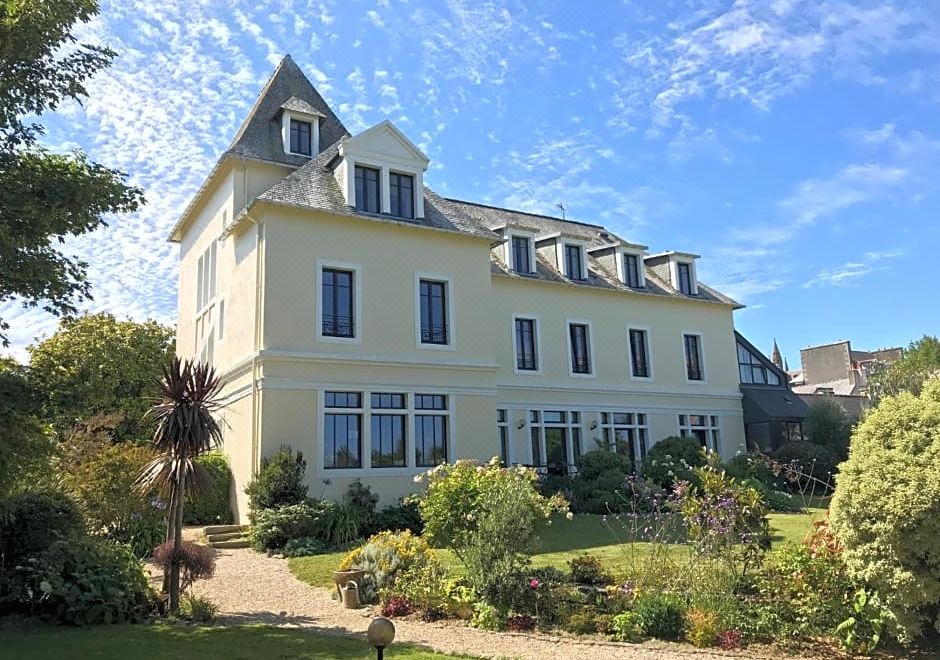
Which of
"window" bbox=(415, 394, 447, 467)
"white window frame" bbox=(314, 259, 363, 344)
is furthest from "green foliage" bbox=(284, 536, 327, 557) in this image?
"white window frame" bbox=(314, 259, 363, 344)

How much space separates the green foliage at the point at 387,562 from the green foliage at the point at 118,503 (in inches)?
208

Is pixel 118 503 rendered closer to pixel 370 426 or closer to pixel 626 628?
pixel 370 426

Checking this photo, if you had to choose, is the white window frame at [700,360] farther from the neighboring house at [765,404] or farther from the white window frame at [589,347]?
the white window frame at [589,347]

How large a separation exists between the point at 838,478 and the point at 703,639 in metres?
2.70

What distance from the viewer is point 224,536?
17016 mm

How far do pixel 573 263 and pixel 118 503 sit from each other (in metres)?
19.1

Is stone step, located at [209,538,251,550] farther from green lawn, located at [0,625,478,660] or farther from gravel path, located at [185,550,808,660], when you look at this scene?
green lawn, located at [0,625,478,660]

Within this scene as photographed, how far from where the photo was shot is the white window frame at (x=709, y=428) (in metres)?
29.1

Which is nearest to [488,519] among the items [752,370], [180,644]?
[180,644]

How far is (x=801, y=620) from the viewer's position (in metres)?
8.51

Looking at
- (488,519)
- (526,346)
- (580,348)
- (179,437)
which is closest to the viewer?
(488,519)

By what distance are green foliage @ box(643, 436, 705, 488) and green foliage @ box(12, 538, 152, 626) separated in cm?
1718

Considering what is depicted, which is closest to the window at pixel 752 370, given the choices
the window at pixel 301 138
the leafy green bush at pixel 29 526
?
the window at pixel 301 138

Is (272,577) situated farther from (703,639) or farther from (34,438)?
(703,639)
